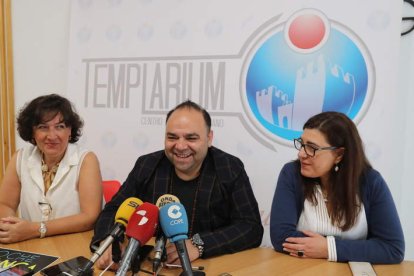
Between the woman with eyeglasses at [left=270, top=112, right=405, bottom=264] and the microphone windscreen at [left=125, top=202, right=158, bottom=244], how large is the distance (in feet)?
2.59

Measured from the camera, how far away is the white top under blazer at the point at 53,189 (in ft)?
6.81

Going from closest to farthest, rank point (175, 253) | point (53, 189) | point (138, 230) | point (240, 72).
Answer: point (138, 230) < point (175, 253) < point (53, 189) < point (240, 72)

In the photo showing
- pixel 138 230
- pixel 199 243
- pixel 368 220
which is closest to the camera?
pixel 138 230

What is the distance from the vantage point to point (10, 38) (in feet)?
10.7

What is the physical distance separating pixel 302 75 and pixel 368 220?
1.02m

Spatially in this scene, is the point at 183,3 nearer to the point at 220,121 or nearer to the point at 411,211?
the point at 220,121

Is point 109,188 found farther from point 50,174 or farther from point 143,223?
point 143,223

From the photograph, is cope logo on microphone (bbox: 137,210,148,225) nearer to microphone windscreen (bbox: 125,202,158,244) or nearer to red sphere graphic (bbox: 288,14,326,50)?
microphone windscreen (bbox: 125,202,158,244)

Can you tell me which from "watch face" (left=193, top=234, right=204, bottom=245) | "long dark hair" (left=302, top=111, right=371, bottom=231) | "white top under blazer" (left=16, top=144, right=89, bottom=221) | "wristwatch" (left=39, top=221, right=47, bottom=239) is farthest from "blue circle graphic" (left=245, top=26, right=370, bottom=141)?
"wristwatch" (left=39, top=221, right=47, bottom=239)

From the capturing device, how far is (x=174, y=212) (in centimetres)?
112

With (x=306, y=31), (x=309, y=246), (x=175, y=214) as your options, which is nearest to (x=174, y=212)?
(x=175, y=214)

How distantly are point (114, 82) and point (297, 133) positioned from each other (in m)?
1.41

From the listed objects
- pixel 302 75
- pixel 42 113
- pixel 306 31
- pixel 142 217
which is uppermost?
→ pixel 306 31

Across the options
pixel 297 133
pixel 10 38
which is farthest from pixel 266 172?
pixel 10 38
